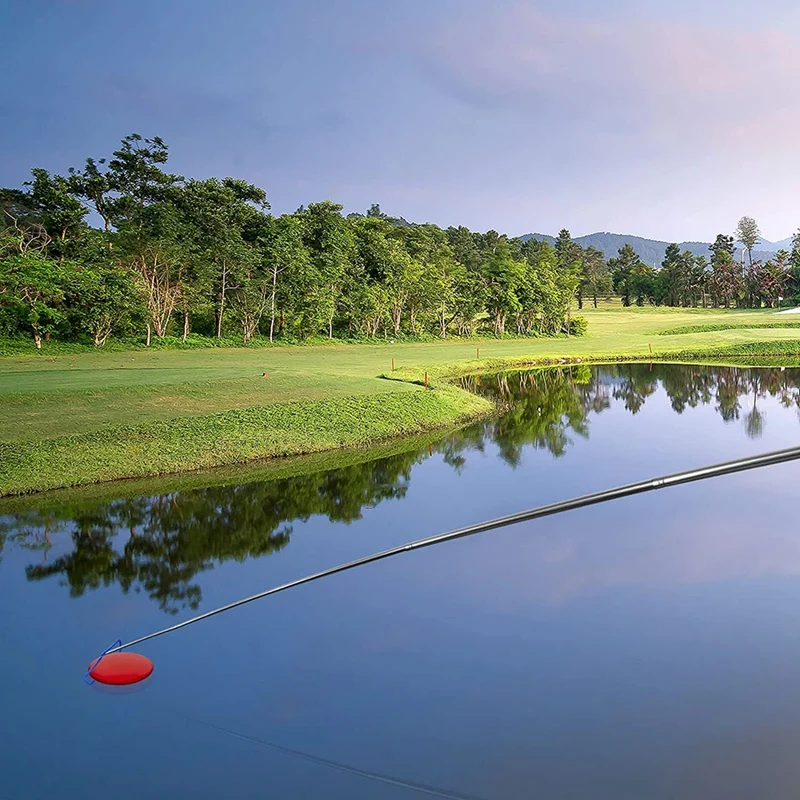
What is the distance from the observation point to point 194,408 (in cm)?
1722

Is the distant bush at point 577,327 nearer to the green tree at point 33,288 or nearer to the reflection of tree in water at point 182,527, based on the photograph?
the green tree at point 33,288

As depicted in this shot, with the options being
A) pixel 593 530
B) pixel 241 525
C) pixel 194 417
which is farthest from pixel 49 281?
pixel 593 530

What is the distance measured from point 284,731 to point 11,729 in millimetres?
2167

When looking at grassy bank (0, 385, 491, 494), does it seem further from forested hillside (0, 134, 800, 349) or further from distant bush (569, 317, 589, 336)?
distant bush (569, 317, 589, 336)

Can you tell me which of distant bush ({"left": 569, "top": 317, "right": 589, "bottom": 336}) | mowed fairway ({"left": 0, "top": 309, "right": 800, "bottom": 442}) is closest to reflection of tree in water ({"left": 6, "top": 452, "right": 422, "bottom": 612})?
mowed fairway ({"left": 0, "top": 309, "right": 800, "bottom": 442})

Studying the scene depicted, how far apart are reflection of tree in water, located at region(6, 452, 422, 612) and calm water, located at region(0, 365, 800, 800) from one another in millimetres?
50

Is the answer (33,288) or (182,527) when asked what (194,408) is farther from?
(33,288)

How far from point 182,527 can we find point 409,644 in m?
5.18

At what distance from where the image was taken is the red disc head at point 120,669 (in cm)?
648

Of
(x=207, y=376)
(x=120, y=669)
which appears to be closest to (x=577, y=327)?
(x=207, y=376)

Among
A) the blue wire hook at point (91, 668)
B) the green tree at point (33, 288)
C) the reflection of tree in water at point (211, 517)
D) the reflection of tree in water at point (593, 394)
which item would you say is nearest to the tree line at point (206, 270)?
the green tree at point (33, 288)

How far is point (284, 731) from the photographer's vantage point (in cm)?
576

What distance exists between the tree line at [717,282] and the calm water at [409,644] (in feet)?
241

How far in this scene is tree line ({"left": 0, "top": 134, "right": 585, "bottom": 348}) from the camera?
108ft
